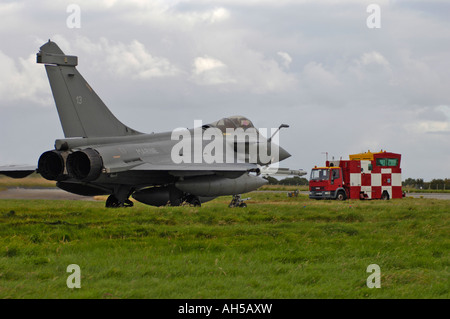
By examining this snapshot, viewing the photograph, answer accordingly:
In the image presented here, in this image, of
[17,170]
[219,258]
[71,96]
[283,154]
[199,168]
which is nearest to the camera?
[219,258]

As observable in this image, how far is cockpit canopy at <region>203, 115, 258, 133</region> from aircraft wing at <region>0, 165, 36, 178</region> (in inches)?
284

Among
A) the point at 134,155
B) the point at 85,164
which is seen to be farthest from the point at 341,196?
the point at 85,164

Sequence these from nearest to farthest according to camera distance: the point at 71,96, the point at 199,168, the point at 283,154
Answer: the point at 71,96
the point at 199,168
the point at 283,154

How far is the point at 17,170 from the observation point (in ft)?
69.4

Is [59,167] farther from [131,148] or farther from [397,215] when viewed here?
[397,215]

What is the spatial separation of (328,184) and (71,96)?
57.3ft

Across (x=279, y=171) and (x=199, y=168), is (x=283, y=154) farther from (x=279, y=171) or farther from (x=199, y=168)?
(x=199, y=168)

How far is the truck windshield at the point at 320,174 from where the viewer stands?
103ft

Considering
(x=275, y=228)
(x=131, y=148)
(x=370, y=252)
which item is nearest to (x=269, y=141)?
(x=131, y=148)

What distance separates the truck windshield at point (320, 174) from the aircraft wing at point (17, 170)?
55.1 ft

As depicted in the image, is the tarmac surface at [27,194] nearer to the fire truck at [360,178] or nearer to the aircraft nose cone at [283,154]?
the aircraft nose cone at [283,154]

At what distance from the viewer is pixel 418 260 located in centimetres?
859

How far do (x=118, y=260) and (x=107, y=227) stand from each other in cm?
387

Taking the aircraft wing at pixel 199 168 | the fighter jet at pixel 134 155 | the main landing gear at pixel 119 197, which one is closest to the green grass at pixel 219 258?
the fighter jet at pixel 134 155
